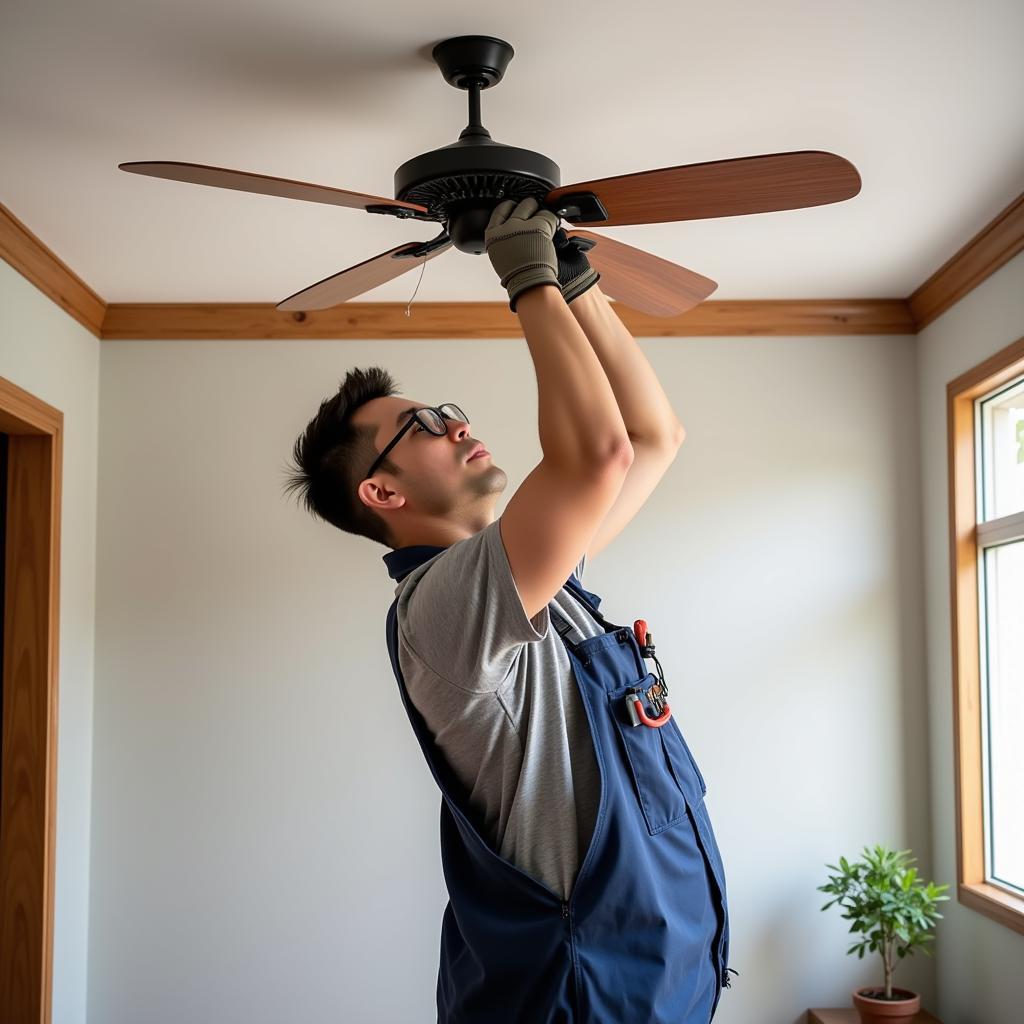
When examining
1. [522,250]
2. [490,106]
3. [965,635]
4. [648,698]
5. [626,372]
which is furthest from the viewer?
[965,635]

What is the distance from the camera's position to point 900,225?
2980mm

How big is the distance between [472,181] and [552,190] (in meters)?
0.14

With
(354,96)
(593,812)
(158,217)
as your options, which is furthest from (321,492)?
(158,217)

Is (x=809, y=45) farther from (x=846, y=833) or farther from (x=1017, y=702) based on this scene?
(x=846, y=833)

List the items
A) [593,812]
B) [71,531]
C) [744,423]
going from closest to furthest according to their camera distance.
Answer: [593,812] < [71,531] < [744,423]

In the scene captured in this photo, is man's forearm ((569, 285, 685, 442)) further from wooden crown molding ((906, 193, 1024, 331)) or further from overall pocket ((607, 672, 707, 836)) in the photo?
wooden crown molding ((906, 193, 1024, 331))

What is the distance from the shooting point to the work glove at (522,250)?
135cm

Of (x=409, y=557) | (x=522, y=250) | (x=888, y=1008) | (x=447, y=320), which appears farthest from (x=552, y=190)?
(x=888, y=1008)

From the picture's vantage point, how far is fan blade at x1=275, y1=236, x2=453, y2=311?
1899 millimetres

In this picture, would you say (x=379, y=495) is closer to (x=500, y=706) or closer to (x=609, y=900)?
(x=500, y=706)

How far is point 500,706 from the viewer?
1389 millimetres

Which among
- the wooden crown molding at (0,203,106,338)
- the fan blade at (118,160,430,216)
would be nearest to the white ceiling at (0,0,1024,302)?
the wooden crown molding at (0,203,106,338)

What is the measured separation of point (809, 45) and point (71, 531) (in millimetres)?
2413

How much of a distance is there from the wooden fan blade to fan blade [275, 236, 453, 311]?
0.26 m
